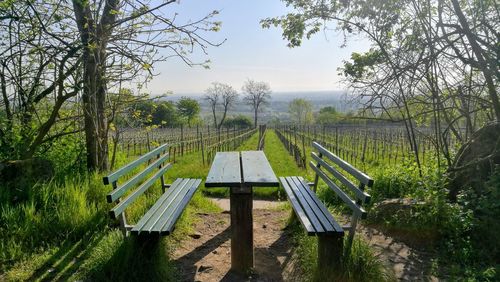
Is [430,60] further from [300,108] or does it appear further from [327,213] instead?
[300,108]

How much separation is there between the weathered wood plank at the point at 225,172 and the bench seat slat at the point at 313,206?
728 millimetres

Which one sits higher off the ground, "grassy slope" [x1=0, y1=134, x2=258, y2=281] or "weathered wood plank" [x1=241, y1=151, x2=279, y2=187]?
"weathered wood plank" [x1=241, y1=151, x2=279, y2=187]

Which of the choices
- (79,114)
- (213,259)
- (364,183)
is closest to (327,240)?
(364,183)

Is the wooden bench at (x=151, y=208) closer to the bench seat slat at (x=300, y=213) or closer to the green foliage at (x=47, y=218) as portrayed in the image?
the green foliage at (x=47, y=218)

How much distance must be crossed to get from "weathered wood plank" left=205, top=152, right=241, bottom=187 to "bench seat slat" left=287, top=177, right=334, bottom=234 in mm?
728

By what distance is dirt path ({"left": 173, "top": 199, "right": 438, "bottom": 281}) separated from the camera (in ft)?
9.51

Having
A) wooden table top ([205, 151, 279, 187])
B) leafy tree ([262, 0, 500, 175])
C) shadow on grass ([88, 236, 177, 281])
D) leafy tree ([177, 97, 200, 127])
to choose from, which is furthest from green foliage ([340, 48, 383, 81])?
leafy tree ([177, 97, 200, 127])

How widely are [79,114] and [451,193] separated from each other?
16.9 ft

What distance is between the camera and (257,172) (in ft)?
11.0

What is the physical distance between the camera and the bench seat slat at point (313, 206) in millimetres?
2598

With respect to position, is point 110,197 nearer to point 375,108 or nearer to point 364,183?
point 364,183

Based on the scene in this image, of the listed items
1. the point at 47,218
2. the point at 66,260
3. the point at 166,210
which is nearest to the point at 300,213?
the point at 166,210

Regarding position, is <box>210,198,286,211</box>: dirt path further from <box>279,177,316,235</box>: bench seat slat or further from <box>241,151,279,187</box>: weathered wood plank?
<box>279,177,316,235</box>: bench seat slat

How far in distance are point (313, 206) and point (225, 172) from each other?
930 mm
